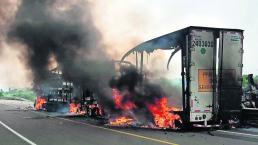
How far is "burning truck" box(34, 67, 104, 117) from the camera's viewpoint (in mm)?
24867

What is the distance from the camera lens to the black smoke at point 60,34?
2306 cm

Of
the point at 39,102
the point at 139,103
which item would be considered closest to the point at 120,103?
the point at 139,103

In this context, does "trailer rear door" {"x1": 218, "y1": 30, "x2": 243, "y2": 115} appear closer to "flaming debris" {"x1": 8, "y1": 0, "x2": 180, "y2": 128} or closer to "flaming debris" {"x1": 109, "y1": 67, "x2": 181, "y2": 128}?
"flaming debris" {"x1": 109, "y1": 67, "x2": 181, "y2": 128}

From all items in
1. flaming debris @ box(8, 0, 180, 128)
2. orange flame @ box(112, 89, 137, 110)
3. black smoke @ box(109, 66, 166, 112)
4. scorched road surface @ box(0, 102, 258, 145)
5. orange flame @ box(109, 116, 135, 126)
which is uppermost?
flaming debris @ box(8, 0, 180, 128)

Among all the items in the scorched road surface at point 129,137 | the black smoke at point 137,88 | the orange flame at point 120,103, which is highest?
the black smoke at point 137,88

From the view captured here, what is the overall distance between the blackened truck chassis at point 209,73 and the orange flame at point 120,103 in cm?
328

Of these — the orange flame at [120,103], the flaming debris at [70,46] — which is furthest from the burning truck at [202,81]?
the flaming debris at [70,46]

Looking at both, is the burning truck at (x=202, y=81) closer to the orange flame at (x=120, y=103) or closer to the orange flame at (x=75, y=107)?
the orange flame at (x=120, y=103)

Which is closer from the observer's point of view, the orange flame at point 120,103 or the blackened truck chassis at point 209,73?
the blackened truck chassis at point 209,73

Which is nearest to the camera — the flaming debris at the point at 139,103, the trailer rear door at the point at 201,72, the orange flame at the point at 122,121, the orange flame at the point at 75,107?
the trailer rear door at the point at 201,72

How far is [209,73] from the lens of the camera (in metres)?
16.0

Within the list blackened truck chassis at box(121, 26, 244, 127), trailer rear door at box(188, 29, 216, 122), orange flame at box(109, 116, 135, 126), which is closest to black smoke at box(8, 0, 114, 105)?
orange flame at box(109, 116, 135, 126)

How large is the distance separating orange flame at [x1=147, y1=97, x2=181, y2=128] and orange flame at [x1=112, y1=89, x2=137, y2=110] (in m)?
1.28

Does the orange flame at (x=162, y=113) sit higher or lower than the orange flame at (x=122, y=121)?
higher
